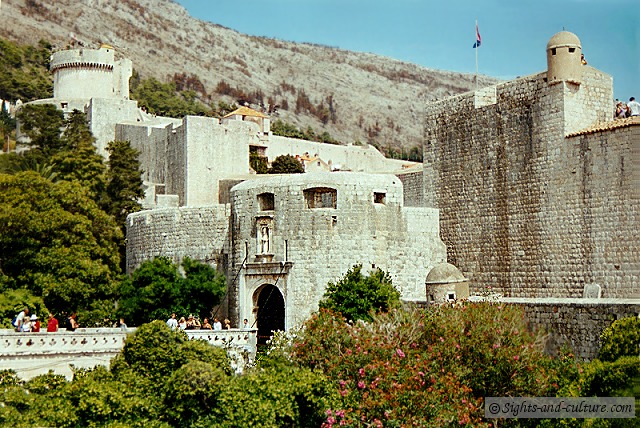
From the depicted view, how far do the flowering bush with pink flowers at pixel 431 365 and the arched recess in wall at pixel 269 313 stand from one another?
Result: 8.77m

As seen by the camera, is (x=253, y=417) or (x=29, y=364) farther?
(x=29, y=364)

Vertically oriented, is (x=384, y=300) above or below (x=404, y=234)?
below

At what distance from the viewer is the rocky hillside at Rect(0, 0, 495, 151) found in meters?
108

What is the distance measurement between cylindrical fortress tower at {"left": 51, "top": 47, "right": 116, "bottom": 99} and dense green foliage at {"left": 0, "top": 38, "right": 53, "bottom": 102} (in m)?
16.0

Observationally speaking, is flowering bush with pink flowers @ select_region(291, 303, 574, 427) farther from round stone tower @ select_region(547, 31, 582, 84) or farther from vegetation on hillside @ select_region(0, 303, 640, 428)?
round stone tower @ select_region(547, 31, 582, 84)

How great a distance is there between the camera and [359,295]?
77.7 ft

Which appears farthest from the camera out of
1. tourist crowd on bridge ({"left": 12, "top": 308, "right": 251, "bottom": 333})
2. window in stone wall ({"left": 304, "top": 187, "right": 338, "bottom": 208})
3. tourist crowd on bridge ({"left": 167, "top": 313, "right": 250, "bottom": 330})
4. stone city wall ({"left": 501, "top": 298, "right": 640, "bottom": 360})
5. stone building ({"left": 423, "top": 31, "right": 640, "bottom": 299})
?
window in stone wall ({"left": 304, "top": 187, "right": 338, "bottom": 208})

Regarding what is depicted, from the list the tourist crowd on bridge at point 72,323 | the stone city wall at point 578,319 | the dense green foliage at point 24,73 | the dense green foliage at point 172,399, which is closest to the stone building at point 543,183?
the stone city wall at point 578,319

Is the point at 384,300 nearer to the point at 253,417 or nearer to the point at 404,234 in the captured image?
the point at 404,234

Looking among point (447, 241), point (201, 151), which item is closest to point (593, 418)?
point (447, 241)

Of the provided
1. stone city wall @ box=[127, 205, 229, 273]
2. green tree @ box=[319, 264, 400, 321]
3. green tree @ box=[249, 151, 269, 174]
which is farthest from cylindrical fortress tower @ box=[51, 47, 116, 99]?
green tree @ box=[319, 264, 400, 321]

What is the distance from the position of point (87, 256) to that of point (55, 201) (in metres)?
2.15

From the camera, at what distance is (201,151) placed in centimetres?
3875

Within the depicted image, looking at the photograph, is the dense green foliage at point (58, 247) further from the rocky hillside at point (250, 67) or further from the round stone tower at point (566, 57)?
the rocky hillside at point (250, 67)
